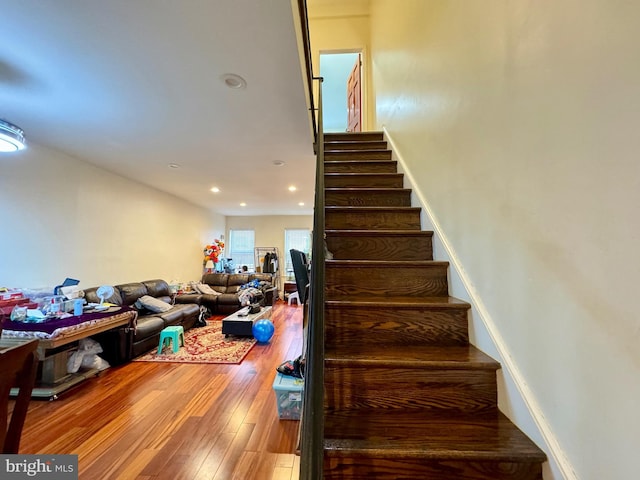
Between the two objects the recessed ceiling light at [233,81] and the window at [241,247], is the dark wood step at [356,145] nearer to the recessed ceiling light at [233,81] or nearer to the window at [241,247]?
the recessed ceiling light at [233,81]

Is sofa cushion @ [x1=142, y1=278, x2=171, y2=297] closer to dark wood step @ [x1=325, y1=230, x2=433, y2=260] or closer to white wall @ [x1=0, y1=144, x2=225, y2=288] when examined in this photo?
white wall @ [x1=0, y1=144, x2=225, y2=288]

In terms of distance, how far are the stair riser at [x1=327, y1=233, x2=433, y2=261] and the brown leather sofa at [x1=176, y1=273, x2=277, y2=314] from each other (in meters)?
4.17

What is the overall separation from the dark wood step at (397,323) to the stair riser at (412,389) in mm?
215

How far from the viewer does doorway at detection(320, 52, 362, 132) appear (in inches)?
203

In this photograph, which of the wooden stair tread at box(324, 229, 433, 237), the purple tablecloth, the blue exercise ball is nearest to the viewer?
the wooden stair tread at box(324, 229, 433, 237)

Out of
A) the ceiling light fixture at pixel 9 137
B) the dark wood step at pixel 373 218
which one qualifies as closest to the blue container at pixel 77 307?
the ceiling light fixture at pixel 9 137

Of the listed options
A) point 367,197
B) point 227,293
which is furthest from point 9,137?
point 227,293

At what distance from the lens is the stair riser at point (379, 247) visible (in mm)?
1791

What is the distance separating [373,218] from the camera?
2021 millimetres

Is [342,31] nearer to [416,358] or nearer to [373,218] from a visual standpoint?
[373,218]

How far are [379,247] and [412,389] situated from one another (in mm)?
915

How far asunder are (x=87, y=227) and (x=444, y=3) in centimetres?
488

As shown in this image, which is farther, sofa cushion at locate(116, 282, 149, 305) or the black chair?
sofa cushion at locate(116, 282, 149, 305)

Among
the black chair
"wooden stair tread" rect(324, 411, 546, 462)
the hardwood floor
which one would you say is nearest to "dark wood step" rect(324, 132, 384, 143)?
the black chair
